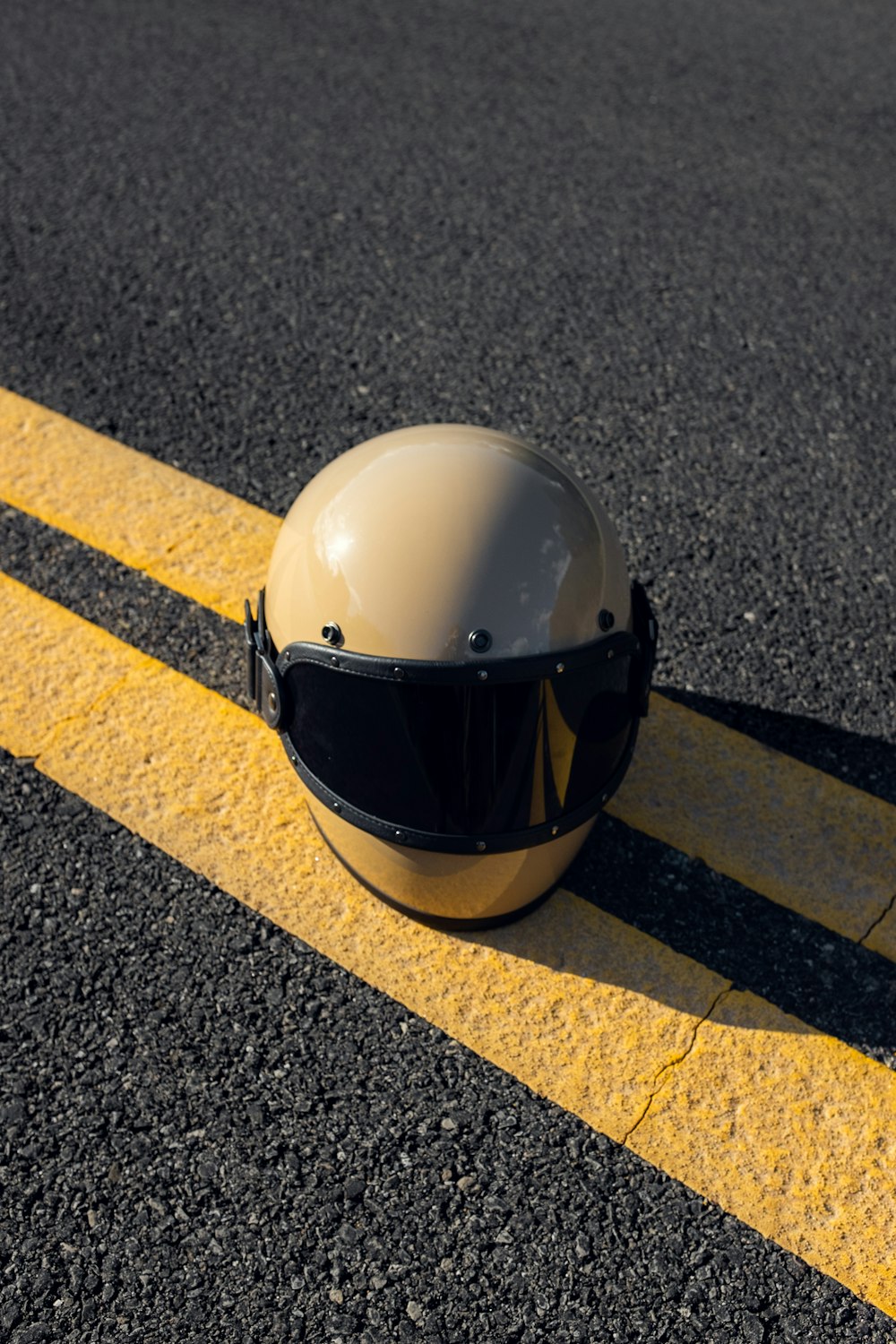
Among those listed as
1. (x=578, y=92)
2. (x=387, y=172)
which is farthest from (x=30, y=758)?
(x=578, y=92)

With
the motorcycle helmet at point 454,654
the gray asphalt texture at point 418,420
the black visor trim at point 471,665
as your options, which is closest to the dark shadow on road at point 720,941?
the gray asphalt texture at point 418,420

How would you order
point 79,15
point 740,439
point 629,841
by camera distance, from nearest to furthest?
point 629,841
point 740,439
point 79,15

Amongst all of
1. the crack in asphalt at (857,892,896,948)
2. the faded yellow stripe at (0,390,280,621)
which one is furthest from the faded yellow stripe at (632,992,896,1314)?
the faded yellow stripe at (0,390,280,621)

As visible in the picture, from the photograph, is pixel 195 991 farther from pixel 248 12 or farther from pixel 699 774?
pixel 248 12

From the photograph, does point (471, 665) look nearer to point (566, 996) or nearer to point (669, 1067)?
point (566, 996)

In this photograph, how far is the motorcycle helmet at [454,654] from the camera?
7.67ft

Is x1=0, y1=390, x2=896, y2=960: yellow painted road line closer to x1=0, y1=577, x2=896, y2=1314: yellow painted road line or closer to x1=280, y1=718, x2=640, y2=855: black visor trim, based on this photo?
x1=0, y1=577, x2=896, y2=1314: yellow painted road line

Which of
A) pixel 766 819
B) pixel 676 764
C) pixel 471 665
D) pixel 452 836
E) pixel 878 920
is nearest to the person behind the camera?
pixel 471 665

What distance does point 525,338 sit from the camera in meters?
4.62

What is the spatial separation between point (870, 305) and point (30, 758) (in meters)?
3.54

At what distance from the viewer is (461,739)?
7.79 feet

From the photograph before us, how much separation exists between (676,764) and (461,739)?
948 mm

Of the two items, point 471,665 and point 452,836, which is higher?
point 471,665

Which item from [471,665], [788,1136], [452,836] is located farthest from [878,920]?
[471,665]
